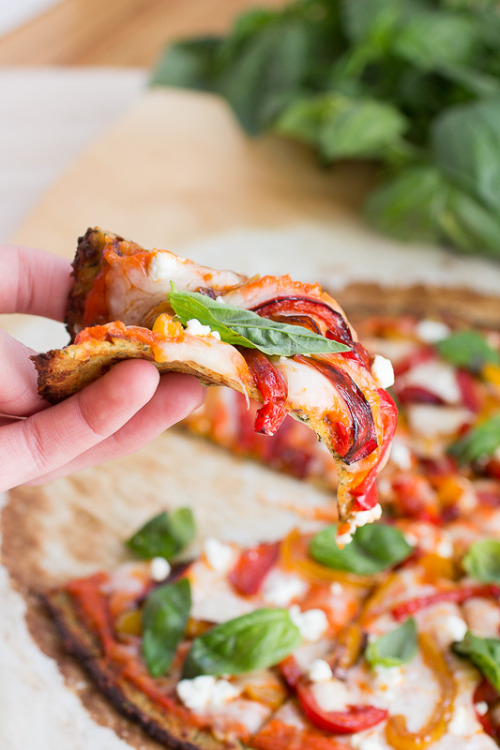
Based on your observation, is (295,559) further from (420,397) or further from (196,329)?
(196,329)

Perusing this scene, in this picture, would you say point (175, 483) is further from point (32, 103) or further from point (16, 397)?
point (32, 103)

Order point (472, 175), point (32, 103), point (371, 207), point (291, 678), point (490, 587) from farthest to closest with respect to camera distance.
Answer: point (32, 103), point (371, 207), point (472, 175), point (490, 587), point (291, 678)

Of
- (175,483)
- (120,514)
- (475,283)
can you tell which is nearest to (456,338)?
(475,283)

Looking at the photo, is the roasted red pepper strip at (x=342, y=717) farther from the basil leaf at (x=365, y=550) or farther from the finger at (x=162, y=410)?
the finger at (x=162, y=410)

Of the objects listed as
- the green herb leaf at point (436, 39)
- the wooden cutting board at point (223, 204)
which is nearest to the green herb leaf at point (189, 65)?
the wooden cutting board at point (223, 204)

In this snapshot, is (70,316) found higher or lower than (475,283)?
higher
